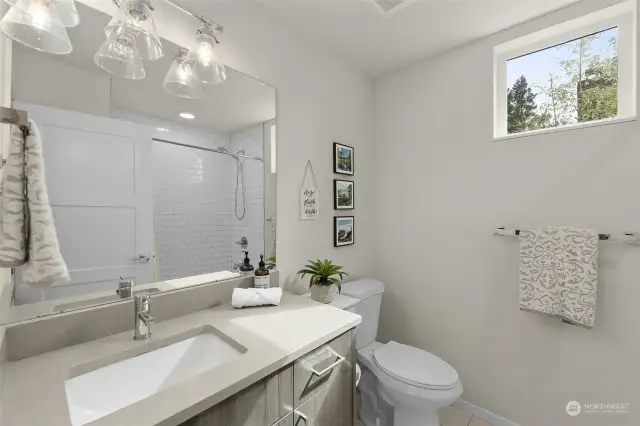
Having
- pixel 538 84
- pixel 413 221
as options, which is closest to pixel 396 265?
pixel 413 221

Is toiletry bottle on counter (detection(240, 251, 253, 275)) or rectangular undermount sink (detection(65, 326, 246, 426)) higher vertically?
toiletry bottle on counter (detection(240, 251, 253, 275))

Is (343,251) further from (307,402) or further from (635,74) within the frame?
(635,74)

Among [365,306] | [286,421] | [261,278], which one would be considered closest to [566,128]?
[365,306]

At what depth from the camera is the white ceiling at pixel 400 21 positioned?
1.55 metres

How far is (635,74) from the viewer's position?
1406 mm

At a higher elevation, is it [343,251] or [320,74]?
[320,74]

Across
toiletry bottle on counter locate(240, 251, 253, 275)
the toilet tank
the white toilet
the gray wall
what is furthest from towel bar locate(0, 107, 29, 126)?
the gray wall

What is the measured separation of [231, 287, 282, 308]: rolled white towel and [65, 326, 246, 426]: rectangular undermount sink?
21cm

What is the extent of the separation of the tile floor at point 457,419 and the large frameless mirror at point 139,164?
1.49m

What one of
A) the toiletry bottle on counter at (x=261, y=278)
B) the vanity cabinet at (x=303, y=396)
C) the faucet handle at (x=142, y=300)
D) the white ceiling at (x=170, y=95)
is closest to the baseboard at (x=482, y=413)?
the vanity cabinet at (x=303, y=396)

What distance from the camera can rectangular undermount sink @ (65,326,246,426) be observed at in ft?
2.60

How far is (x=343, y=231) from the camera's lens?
6.84 feet

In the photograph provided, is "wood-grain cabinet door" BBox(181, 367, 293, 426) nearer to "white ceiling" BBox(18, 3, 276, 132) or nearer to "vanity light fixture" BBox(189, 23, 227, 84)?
"white ceiling" BBox(18, 3, 276, 132)

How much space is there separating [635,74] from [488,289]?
1326 millimetres
